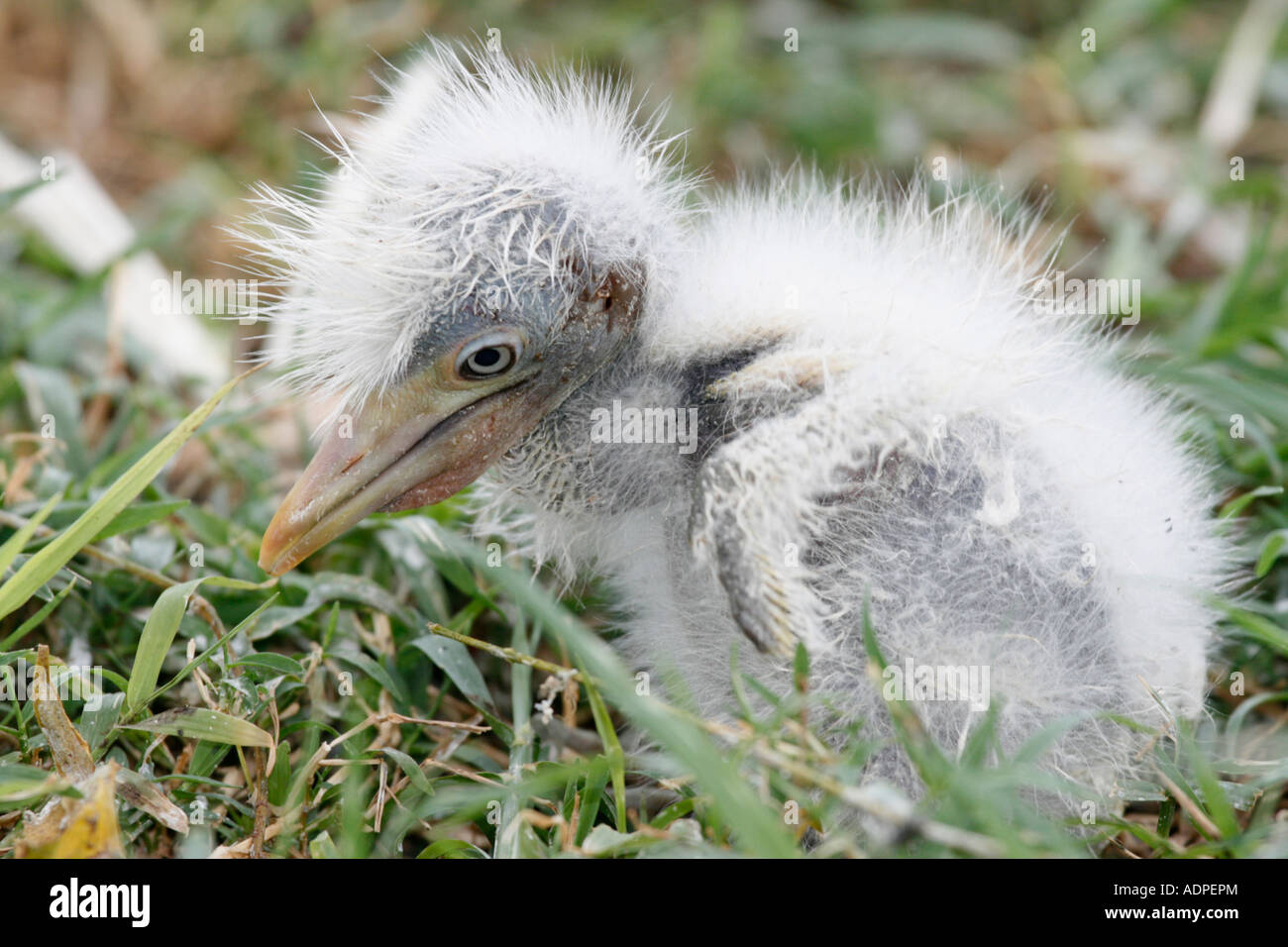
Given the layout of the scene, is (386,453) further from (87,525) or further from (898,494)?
(898,494)

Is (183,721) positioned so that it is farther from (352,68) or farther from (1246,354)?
(352,68)

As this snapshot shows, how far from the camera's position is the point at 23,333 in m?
2.93

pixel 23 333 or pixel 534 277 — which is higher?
pixel 23 333

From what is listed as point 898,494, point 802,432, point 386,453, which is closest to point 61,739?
point 386,453

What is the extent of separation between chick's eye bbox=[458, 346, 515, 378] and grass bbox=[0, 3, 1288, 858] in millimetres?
309

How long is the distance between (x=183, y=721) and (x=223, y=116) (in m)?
3.02

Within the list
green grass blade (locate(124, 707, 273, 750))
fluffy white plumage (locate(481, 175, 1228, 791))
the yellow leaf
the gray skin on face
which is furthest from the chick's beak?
the yellow leaf

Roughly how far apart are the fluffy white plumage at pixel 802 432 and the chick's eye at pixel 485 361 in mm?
66

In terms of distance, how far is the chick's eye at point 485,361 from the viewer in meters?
1.90

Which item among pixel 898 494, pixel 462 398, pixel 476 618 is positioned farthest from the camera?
pixel 476 618

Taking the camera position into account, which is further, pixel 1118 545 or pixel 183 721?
pixel 1118 545

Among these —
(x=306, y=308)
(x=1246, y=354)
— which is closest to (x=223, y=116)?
(x=306, y=308)

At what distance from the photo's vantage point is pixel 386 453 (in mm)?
1959

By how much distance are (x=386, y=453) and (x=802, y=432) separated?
70cm
